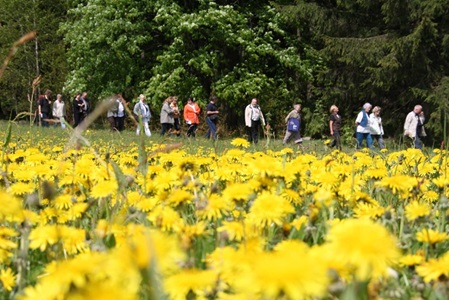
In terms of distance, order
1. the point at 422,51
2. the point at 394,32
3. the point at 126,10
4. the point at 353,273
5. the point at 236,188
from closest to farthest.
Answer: the point at 353,273
the point at 236,188
the point at 422,51
the point at 394,32
the point at 126,10

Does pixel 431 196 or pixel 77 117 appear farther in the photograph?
pixel 77 117

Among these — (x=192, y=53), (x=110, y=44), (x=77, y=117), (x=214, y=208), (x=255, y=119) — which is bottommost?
(x=214, y=208)

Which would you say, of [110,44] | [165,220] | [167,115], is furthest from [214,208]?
[110,44]

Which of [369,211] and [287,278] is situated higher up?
[287,278]

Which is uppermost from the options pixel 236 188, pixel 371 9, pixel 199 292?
pixel 371 9

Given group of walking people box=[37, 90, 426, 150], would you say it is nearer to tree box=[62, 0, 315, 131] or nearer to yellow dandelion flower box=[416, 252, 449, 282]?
tree box=[62, 0, 315, 131]

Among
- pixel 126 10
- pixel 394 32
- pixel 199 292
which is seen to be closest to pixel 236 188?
pixel 199 292

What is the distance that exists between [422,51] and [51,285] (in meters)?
18.8

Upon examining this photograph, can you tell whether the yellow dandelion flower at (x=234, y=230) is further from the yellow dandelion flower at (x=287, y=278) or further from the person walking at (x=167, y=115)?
the person walking at (x=167, y=115)

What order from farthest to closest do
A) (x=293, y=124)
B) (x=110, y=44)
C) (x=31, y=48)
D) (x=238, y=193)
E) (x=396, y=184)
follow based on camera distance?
(x=31, y=48), (x=110, y=44), (x=293, y=124), (x=396, y=184), (x=238, y=193)

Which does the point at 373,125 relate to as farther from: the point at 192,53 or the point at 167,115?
the point at 192,53

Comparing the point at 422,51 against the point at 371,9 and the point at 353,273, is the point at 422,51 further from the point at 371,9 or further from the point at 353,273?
the point at 353,273

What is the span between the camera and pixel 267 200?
131 cm

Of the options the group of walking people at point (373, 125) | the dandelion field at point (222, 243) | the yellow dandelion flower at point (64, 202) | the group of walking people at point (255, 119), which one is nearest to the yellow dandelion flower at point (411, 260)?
the dandelion field at point (222, 243)
